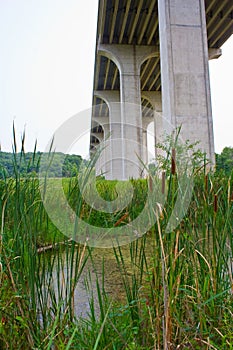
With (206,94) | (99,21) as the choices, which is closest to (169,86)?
(206,94)

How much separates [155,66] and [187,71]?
9.61 m

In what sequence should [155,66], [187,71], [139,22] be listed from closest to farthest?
[187,71], [139,22], [155,66]

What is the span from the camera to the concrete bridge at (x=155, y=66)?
20.9 ft

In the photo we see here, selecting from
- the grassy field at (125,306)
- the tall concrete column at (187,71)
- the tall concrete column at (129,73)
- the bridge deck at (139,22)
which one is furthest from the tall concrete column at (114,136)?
the grassy field at (125,306)

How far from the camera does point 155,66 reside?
613 inches

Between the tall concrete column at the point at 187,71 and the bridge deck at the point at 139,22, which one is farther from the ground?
the bridge deck at the point at 139,22

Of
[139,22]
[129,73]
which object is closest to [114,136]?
[129,73]

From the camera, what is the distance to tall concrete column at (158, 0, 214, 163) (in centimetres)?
634

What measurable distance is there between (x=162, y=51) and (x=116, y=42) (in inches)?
248

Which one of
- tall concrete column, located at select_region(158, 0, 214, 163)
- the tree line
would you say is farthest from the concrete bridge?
the tree line

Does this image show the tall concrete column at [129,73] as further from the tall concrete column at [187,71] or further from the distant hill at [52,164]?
the distant hill at [52,164]

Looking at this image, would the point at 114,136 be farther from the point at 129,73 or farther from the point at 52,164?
the point at 52,164

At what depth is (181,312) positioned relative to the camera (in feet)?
2.69

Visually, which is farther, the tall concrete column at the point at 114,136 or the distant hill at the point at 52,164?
the tall concrete column at the point at 114,136
